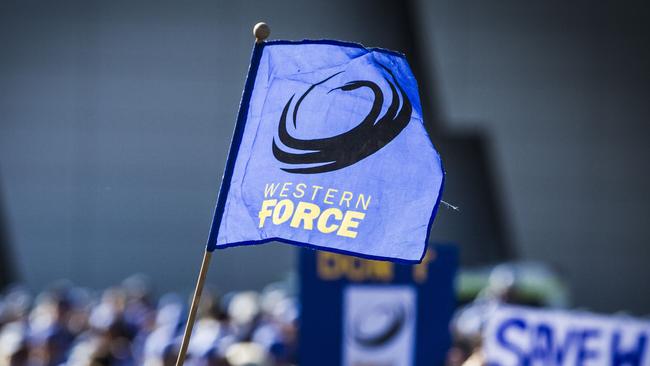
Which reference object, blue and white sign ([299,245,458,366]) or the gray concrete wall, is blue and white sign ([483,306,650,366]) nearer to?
blue and white sign ([299,245,458,366])

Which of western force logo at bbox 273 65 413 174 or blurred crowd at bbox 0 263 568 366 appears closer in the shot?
western force logo at bbox 273 65 413 174

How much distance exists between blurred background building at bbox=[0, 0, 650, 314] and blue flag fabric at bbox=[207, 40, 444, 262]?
1951cm

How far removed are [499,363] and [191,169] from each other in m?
17.6

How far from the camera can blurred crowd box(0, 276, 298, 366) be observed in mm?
6973

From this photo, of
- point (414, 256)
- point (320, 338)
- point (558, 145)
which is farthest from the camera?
point (558, 145)

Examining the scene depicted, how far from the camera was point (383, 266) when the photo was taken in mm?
6645

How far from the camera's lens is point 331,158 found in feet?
13.3

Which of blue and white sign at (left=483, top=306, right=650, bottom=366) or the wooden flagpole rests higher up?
the wooden flagpole

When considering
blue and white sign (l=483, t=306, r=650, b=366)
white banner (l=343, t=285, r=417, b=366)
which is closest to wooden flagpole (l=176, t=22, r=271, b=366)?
white banner (l=343, t=285, r=417, b=366)

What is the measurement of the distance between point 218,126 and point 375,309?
17.5 meters

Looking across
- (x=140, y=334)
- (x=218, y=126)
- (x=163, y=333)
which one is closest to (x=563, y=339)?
(x=163, y=333)

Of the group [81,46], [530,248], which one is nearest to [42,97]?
[81,46]

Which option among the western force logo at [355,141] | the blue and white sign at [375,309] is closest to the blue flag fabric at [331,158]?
the western force logo at [355,141]

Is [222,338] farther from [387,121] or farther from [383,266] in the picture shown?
[387,121]
